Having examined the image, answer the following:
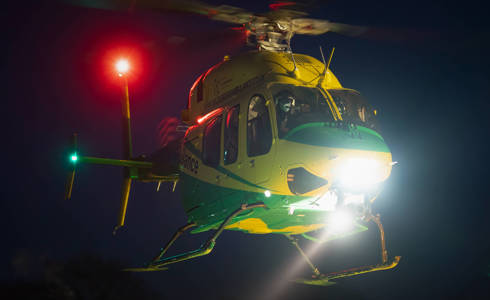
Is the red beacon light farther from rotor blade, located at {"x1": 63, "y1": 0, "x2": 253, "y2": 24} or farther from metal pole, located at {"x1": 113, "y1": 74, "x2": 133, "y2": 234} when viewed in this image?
rotor blade, located at {"x1": 63, "y1": 0, "x2": 253, "y2": 24}

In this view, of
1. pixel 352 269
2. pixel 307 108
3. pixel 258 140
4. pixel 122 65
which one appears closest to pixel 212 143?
pixel 258 140

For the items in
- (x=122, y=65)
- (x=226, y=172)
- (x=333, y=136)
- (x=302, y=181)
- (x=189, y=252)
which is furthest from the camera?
(x=122, y=65)

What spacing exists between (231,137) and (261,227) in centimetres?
153

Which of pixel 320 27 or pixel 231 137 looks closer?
pixel 231 137

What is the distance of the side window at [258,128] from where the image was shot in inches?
215

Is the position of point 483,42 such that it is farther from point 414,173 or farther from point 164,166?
point 414,173

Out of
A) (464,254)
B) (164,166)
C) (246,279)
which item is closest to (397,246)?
(464,254)

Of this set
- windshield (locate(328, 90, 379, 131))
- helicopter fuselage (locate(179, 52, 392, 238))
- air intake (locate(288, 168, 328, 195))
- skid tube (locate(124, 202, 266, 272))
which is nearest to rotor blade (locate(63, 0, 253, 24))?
helicopter fuselage (locate(179, 52, 392, 238))

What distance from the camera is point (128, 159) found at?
28.7 feet

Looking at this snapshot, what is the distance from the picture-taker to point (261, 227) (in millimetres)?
6770

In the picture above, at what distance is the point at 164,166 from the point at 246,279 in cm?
849

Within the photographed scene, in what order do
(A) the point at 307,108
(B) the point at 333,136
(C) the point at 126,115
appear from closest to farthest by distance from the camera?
(B) the point at 333,136
(A) the point at 307,108
(C) the point at 126,115

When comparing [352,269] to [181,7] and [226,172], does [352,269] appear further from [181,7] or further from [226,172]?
[181,7]

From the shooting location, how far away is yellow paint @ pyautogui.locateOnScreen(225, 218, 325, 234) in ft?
21.5
